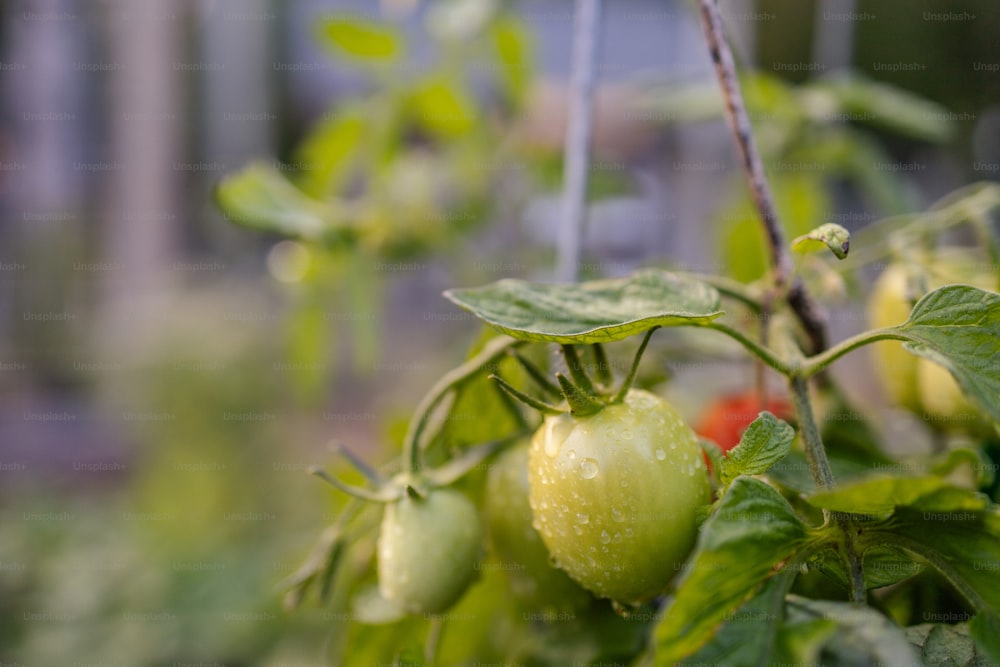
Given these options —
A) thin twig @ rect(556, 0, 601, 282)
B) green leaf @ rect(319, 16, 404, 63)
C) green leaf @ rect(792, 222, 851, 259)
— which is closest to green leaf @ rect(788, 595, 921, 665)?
green leaf @ rect(792, 222, 851, 259)

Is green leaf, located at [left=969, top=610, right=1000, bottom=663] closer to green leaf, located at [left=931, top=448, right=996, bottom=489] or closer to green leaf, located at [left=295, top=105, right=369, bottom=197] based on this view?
green leaf, located at [left=931, top=448, right=996, bottom=489]

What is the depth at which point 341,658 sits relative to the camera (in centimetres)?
36

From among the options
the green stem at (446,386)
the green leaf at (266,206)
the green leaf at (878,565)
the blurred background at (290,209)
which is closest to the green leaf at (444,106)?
the blurred background at (290,209)

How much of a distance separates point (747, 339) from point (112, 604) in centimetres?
169

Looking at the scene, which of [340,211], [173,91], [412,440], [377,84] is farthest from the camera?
[173,91]

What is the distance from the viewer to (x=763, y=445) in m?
0.23

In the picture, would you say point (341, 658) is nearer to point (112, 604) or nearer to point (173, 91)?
point (112, 604)

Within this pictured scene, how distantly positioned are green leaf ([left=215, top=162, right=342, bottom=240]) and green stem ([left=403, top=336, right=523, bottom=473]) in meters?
0.24

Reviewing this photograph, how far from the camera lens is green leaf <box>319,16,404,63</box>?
65 centimetres

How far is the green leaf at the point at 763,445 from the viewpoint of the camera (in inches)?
9.1

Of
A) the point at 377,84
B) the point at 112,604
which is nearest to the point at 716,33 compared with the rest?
the point at 377,84

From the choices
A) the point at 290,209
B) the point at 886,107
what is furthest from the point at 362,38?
the point at 886,107

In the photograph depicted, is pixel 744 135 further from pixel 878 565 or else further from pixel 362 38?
pixel 362 38

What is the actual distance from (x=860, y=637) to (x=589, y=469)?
0.09 metres
